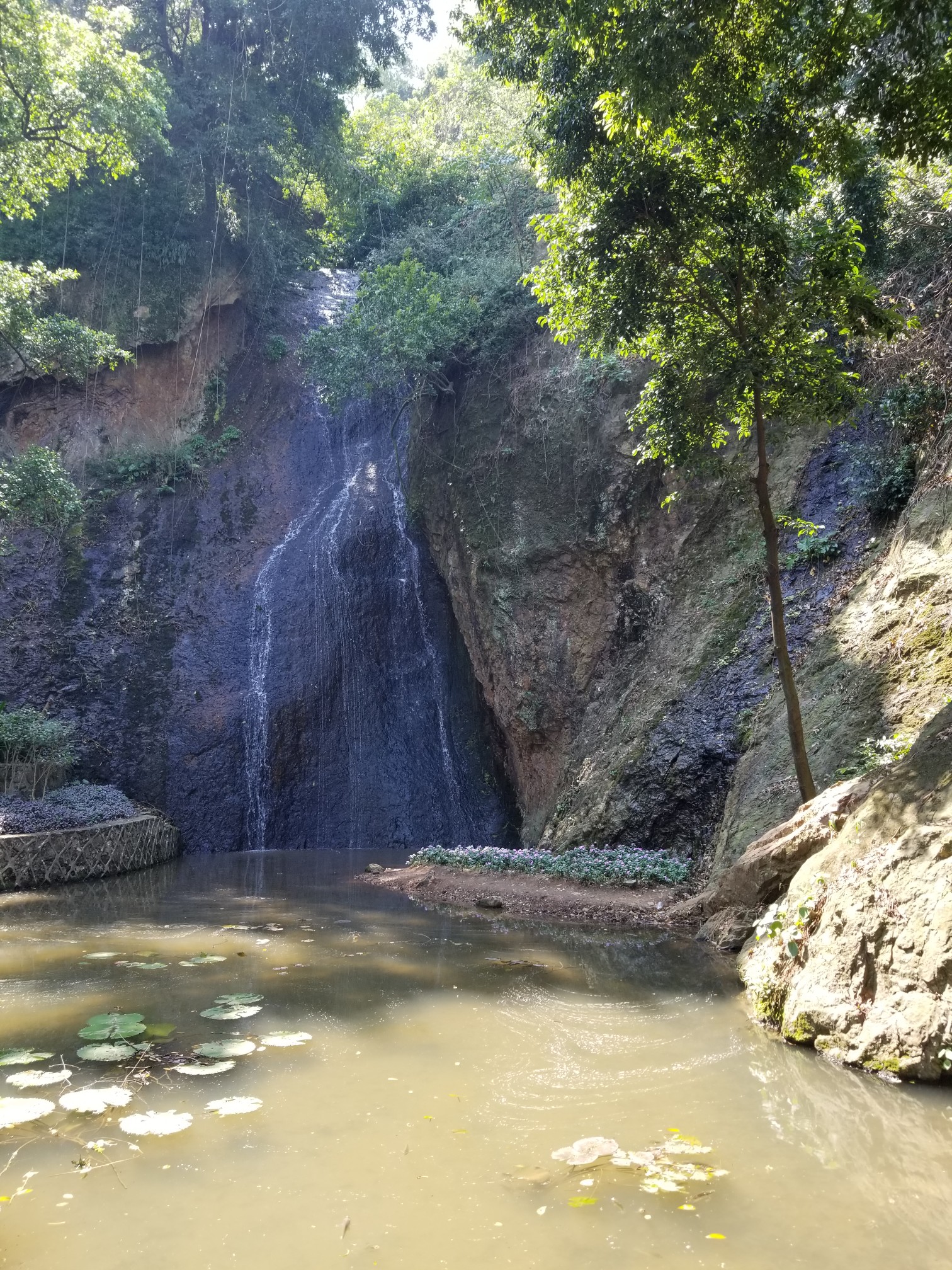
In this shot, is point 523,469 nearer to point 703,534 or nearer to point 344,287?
point 703,534

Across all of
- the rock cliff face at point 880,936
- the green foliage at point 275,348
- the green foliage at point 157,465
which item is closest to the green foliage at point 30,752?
the green foliage at point 157,465

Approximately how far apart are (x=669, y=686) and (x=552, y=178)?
6655mm

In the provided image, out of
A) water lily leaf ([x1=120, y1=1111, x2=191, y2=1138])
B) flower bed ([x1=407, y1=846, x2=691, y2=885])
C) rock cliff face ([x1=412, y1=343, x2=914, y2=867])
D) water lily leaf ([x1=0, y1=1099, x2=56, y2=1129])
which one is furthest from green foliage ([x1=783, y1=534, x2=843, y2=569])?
water lily leaf ([x1=0, y1=1099, x2=56, y2=1129])

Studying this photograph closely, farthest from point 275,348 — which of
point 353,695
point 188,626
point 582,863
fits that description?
point 582,863

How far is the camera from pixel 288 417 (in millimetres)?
23766

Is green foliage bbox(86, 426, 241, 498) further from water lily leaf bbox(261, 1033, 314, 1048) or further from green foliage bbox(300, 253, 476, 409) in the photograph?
water lily leaf bbox(261, 1033, 314, 1048)

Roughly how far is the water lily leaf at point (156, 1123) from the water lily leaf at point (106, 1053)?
2.33 ft

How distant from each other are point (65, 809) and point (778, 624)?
11.0 meters

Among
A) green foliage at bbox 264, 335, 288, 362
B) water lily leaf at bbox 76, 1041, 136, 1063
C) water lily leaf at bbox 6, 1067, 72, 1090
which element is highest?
green foliage at bbox 264, 335, 288, 362

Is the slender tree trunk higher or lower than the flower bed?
higher

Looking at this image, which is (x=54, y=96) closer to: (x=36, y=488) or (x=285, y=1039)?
(x=36, y=488)

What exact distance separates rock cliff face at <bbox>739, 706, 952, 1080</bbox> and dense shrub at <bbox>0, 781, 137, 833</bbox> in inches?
410

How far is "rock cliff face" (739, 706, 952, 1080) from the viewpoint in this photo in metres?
4.06

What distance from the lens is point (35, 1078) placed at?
3.81 meters
